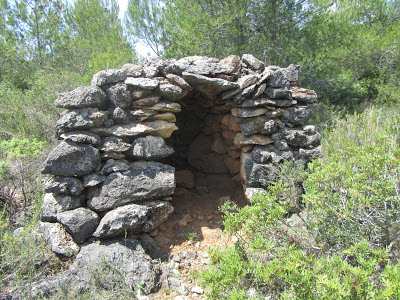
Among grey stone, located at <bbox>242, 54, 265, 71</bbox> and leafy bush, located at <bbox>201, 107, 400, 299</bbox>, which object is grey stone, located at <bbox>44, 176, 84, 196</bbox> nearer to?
leafy bush, located at <bbox>201, 107, 400, 299</bbox>

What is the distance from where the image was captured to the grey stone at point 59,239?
293 cm

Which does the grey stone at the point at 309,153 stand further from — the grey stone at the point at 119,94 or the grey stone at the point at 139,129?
the grey stone at the point at 119,94

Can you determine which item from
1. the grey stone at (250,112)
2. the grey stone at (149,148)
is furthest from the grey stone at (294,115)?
the grey stone at (149,148)

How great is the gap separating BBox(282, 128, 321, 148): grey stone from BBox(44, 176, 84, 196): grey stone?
9.62ft

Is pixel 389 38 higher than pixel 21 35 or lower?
lower

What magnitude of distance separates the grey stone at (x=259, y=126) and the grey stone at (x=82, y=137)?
2067 mm

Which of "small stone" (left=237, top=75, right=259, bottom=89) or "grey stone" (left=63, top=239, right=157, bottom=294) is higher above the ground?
"small stone" (left=237, top=75, right=259, bottom=89)

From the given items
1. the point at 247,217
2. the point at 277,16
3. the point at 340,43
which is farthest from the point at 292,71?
the point at 340,43

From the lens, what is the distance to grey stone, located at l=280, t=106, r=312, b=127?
157 inches

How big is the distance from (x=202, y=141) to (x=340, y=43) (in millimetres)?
5445

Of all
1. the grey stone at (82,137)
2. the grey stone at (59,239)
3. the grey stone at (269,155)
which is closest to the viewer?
the grey stone at (59,239)

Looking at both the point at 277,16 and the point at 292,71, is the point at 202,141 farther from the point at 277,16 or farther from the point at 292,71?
the point at 277,16

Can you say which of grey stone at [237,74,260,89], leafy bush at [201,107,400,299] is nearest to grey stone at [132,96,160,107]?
grey stone at [237,74,260,89]

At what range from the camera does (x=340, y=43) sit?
7.69 metres
